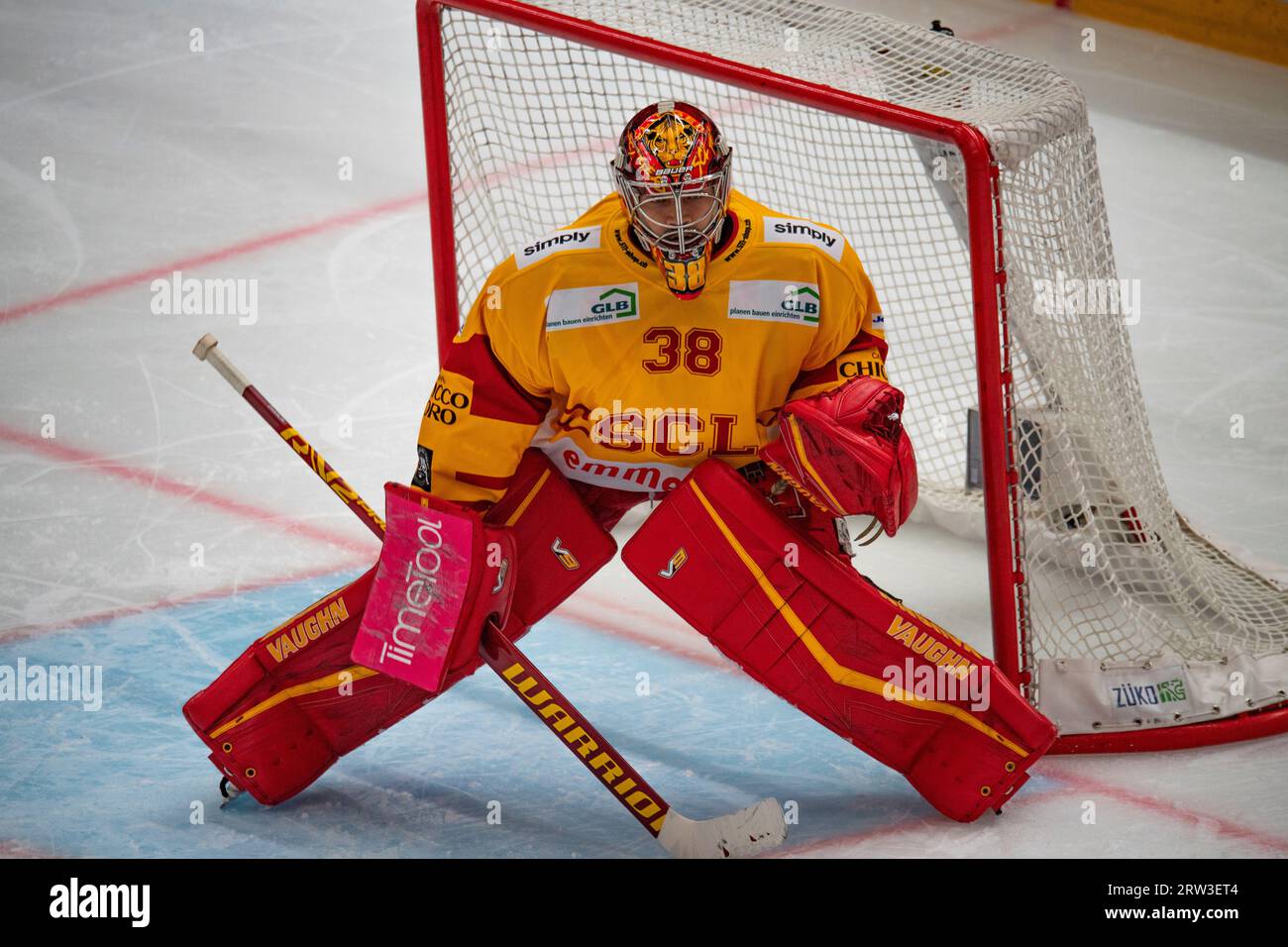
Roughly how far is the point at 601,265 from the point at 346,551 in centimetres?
156

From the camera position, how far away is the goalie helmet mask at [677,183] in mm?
2785

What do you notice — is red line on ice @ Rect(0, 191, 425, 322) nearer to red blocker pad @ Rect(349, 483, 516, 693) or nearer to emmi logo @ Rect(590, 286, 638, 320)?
red blocker pad @ Rect(349, 483, 516, 693)

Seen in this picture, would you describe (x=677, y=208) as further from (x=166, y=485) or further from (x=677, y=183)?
(x=166, y=485)

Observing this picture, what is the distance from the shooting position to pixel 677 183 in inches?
109

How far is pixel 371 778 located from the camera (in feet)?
11.0

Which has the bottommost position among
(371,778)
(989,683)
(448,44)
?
(371,778)

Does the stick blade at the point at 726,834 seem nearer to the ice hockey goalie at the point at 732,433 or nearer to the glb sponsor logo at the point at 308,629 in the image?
the ice hockey goalie at the point at 732,433

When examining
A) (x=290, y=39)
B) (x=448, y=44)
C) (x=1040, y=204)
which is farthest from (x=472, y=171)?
(x=290, y=39)

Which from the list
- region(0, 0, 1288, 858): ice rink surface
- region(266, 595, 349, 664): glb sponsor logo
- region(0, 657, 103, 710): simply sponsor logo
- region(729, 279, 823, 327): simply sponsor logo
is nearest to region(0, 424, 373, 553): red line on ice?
region(0, 0, 1288, 858): ice rink surface

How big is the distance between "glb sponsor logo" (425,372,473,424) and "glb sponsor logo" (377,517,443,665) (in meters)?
0.18

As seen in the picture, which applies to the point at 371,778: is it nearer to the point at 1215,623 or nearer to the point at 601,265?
the point at 601,265

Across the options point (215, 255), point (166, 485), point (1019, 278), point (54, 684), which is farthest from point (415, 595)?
point (215, 255)

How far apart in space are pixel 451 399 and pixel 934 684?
95cm

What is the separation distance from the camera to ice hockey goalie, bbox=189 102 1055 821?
9.36 feet
